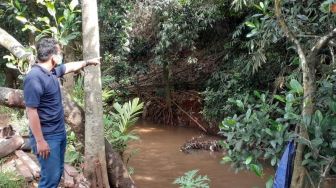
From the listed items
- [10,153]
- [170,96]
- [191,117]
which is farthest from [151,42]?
[10,153]

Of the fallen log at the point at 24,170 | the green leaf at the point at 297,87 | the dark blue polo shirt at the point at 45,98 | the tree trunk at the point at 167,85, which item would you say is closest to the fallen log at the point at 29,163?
the fallen log at the point at 24,170

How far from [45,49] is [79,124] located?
1580mm

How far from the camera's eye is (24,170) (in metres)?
4.88

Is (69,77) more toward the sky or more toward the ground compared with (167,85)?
more toward the ground

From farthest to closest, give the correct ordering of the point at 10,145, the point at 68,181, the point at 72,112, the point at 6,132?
the point at 6,132
the point at 10,145
the point at 68,181
the point at 72,112

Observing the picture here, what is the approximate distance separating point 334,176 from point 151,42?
9590 mm

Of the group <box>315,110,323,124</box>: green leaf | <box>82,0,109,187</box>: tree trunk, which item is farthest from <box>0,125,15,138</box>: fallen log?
<box>315,110,323,124</box>: green leaf

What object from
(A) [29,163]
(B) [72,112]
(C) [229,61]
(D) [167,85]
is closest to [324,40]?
(B) [72,112]

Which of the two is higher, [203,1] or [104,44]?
[203,1]

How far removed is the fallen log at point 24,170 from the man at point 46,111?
50.6 inches

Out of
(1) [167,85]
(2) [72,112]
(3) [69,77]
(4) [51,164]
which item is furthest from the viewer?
(1) [167,85]

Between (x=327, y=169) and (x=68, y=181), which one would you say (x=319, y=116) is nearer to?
(x=327, y=169)

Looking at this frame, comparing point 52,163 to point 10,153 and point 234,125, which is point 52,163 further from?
point 10,153

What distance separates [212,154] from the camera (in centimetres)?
937
